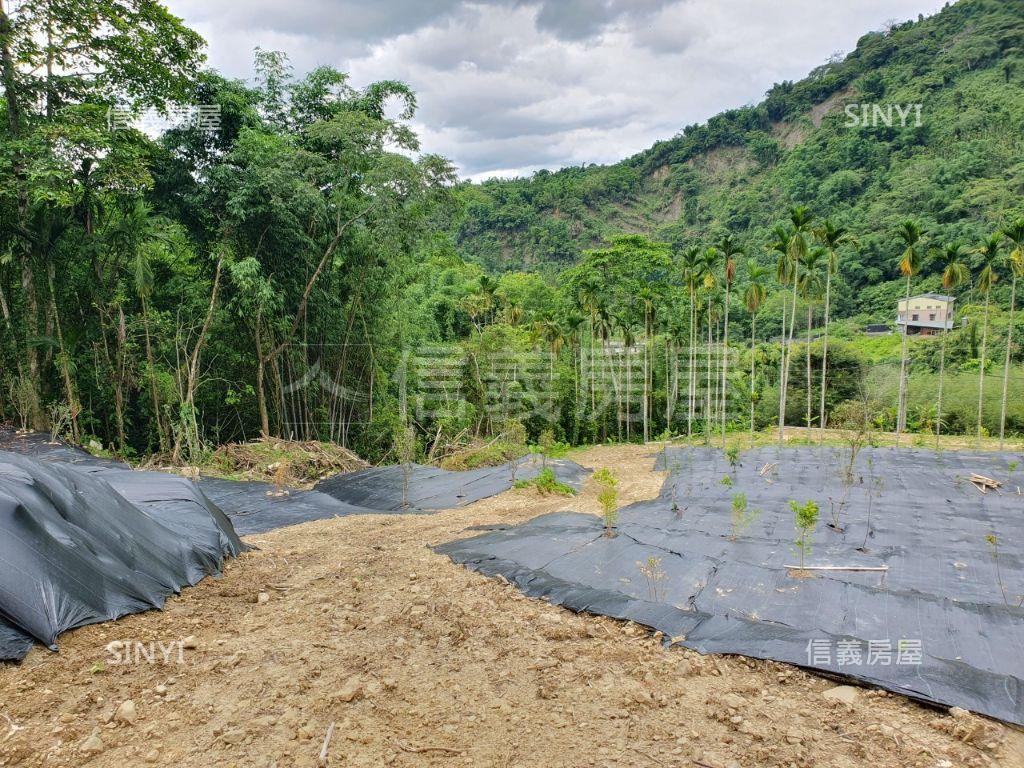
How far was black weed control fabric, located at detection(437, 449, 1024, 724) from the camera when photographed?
2592 millimetres

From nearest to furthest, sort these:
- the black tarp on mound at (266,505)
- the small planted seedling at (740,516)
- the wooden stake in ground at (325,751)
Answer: the wooden stake in ground at (325,751) < the small planted seedling at (740,516) < the black tarp on mound at (266,505)

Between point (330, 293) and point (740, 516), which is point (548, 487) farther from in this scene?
point (330, 293)

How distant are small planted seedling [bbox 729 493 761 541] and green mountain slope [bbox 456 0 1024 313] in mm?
20566

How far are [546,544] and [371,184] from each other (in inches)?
304

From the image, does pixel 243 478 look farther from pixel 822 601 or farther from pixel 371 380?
pixel 822 601

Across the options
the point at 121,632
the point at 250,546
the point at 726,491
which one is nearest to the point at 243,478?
the point at 250,546

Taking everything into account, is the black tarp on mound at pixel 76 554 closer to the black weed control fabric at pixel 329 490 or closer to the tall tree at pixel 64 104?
the black weed control fabric at pixel 329 490

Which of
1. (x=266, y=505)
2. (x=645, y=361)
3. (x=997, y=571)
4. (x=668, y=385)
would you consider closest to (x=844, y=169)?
(x=668, y=385)

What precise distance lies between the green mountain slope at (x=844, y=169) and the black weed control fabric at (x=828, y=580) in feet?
64.8

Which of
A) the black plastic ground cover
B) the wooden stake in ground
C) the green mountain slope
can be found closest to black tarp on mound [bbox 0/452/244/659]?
the wooden stake in ground

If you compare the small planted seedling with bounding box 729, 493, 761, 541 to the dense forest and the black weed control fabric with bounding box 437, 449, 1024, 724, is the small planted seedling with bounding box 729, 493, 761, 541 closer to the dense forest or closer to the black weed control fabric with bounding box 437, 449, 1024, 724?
the black weed control fabric with bounding box 437, 449, 1024, 724

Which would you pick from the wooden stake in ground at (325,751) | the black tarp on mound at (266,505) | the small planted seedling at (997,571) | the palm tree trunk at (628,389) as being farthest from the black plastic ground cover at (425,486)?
the palm tree trunk at (628,389)

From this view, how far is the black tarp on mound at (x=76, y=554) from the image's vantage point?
250 cm

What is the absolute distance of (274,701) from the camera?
239 cm
